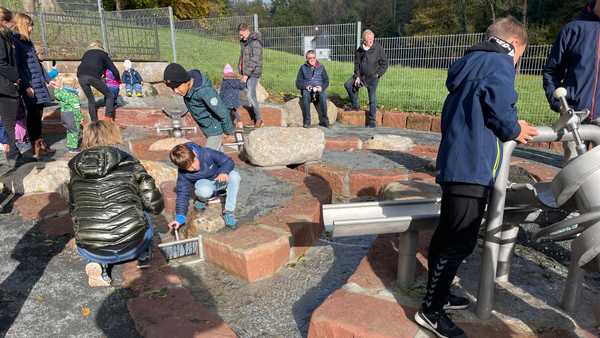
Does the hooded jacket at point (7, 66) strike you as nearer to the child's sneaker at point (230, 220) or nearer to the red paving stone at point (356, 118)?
the child's sneaker at point (230, 220)

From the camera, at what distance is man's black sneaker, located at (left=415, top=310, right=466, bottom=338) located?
1831 millimetres

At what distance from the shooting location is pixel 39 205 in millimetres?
3926

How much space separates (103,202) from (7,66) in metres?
2.96

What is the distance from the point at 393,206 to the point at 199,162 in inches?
68.5

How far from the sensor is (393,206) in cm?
219

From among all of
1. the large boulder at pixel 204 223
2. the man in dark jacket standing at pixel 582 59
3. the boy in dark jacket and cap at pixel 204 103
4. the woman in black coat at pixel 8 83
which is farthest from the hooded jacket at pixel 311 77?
the man in dark jacket standing at pixel 582 59

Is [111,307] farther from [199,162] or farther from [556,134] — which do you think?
[556,134]

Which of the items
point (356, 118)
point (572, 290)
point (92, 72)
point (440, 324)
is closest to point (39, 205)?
point (92, 72)

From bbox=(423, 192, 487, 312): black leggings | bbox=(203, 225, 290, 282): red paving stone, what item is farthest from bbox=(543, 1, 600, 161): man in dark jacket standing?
bbox=(203, 225, 290, 282): red paving stone

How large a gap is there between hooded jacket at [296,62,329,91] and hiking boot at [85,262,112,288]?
17.4ft

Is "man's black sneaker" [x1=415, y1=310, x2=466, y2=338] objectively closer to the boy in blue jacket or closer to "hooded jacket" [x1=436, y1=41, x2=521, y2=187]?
"hooded jacket" [x1=436, y1=41, x2=521, y2=187]

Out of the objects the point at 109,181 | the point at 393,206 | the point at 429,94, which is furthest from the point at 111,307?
the point at 429,94

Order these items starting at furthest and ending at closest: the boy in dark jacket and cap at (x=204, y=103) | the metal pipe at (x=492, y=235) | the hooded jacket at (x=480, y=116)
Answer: the boy in dark jacket and cap at (x=204, y=103) → the metal pipe at (x=492, y=235) → the hooded jacket at (x=480, y=116)

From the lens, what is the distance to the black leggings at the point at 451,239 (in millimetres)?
1841
